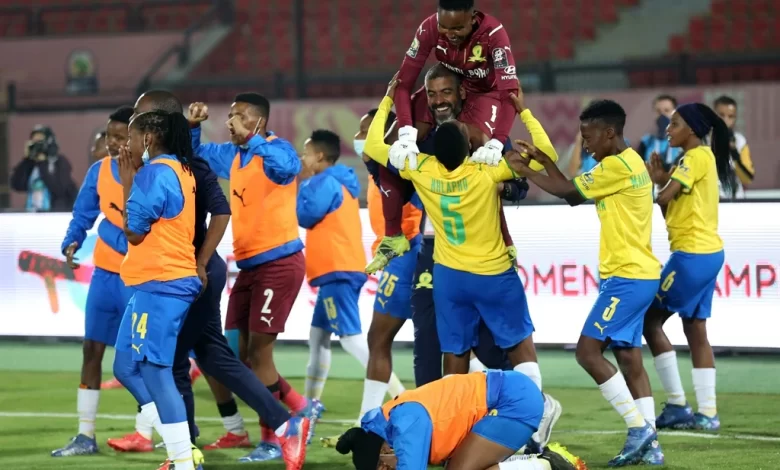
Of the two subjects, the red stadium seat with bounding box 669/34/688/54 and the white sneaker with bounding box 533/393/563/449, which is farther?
the red stadium seat with bounding box 669/34/688/54

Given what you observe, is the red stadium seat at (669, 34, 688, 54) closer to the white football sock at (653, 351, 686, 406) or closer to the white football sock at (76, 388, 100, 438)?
the white football sock at (653, 351, 686, 406)

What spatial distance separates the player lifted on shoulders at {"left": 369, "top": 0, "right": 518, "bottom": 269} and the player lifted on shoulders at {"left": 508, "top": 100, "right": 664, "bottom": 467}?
1.58 feet

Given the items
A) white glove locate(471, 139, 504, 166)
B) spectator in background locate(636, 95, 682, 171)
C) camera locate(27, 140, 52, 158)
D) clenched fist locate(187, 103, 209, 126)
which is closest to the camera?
white glove locate(471, 139, 504, 166)

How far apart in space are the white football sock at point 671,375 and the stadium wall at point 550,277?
6.49ft

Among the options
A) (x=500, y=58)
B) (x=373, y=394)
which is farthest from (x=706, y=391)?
(x=500, y=58)

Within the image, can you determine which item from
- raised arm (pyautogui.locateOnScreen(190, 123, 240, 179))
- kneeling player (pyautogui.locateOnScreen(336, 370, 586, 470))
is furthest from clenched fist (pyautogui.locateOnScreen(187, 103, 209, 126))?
kneeling player (pyautogui.locateOnScreen(336, 370, 586, 470))

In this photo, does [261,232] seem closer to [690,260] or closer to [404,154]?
[404,154]

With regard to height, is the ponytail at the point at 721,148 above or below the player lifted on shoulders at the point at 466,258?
above

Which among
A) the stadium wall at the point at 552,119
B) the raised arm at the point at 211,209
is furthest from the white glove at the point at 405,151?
the stadium wall at the point at 552,119

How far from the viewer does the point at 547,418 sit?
6219mm

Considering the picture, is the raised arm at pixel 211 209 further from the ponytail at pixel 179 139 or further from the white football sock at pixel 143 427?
the white football sock at pixel 143 427

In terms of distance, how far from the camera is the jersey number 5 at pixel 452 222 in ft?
20.2

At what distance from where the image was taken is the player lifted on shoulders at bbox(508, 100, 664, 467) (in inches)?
253

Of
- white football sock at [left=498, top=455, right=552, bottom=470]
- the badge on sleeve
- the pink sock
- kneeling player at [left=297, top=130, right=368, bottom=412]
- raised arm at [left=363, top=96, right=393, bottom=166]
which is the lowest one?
white football sock at [left=498, top=455, right=552, bottom=470]
